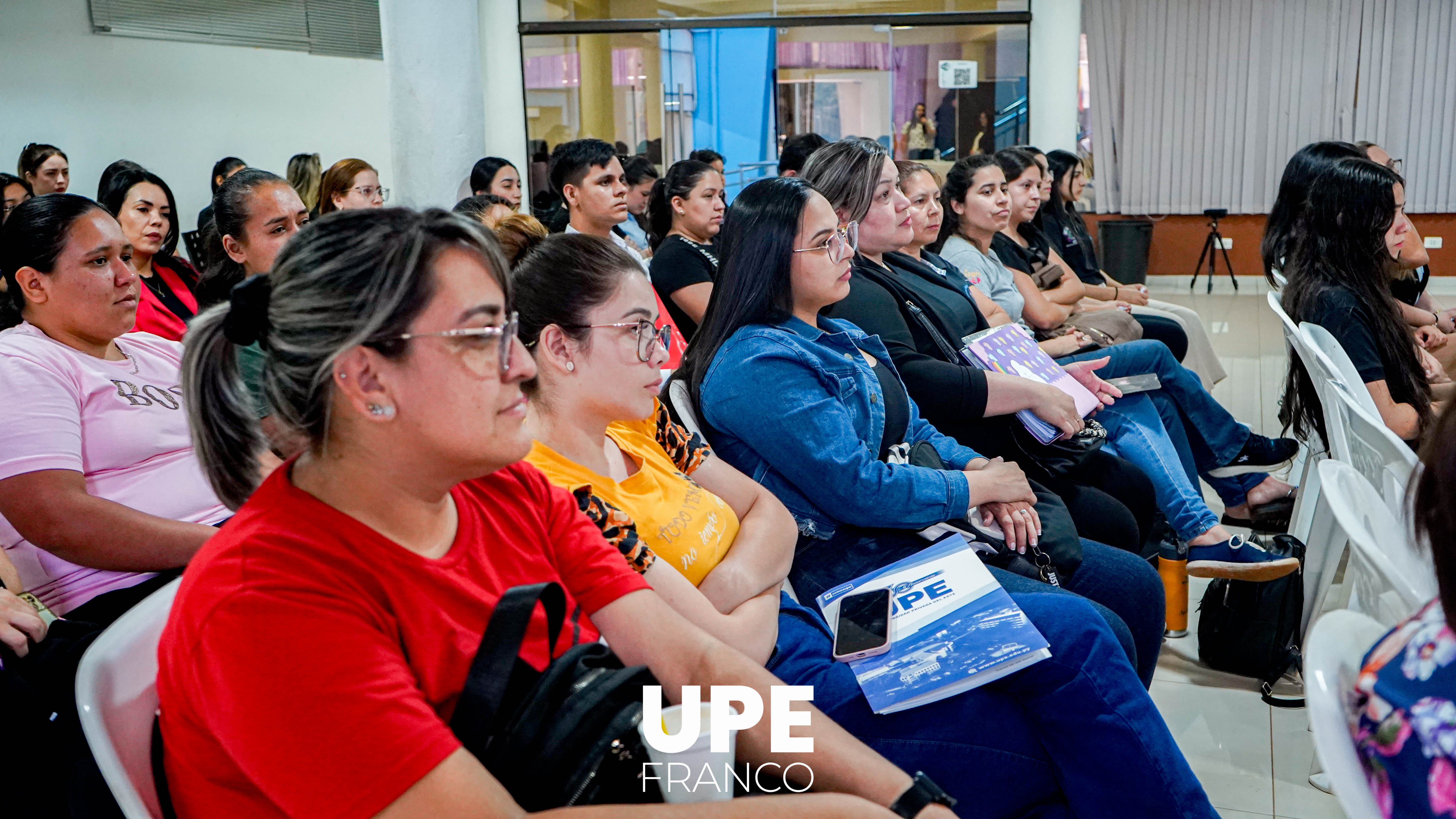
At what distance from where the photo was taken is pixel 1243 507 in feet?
10.9

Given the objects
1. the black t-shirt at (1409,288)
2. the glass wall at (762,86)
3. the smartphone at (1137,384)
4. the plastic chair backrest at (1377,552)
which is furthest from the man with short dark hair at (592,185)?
the glass wall at (762,86)

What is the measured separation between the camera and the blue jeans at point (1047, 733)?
1.55 meters

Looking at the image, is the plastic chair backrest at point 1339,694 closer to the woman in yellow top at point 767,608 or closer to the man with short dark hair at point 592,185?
the woman in yellow top at point 767,608

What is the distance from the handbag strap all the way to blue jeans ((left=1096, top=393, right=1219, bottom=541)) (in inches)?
87.0

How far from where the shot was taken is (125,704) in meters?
1.10

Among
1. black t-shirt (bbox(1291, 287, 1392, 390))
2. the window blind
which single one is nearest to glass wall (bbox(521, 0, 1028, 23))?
the window blind

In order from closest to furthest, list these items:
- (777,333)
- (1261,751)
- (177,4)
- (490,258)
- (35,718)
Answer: (490,258), (35,718), (777,333), (1261,751), (177,4)

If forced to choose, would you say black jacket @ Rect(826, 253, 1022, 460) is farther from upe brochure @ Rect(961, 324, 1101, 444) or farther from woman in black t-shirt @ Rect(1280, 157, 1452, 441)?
woman in black t-shirt @ Rect(1280, 157, 1452, 441)

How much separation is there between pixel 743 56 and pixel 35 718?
8506 mm

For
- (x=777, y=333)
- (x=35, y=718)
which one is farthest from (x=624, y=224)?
(x=35, y=718)

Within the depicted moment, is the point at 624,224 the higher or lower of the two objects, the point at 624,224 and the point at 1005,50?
the lower

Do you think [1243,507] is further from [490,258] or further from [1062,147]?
[1062,147]

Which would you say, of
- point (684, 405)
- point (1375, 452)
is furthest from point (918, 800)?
point (1375, 452)

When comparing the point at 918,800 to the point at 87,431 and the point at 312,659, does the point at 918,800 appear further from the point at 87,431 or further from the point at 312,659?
the point at 87,431
